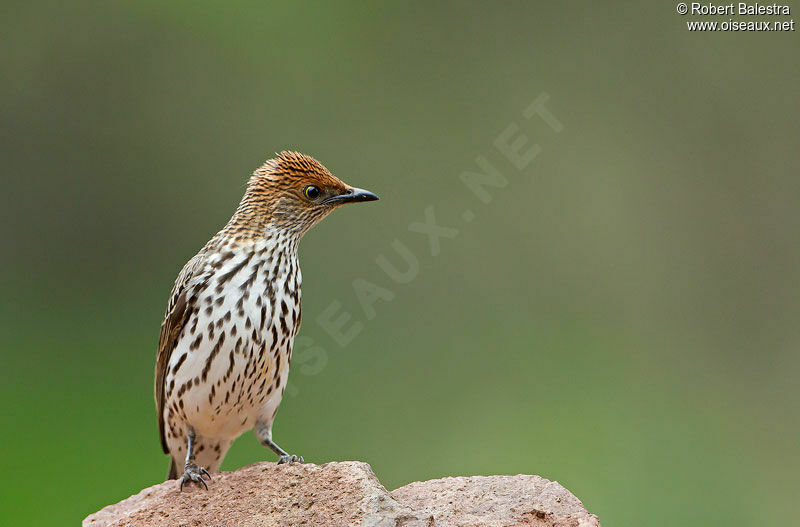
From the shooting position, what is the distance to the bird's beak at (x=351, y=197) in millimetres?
6375

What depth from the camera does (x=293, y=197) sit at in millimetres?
6383

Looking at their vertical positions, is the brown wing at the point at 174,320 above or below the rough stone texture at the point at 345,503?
above

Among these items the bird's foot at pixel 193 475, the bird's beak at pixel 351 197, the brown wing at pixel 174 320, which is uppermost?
the bird's beak at pixel 351 197

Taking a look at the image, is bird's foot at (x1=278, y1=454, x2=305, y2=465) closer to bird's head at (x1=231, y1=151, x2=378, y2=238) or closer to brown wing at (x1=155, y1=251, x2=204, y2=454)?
brown wing at (x1=155, y1=251, x2=204, y2=454)

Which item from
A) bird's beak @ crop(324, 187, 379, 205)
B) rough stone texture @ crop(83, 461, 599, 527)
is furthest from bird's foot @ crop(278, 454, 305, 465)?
bird's beak @ crop(324, 187, 379, 205)

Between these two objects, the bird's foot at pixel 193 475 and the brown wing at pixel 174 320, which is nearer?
the bird's foot at pixel 193 475

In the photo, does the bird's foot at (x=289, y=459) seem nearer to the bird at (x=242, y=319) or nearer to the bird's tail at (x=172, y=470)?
the bird at (x=242, y=319)

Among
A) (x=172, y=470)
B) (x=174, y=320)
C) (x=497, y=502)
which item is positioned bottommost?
(x=172, y=470)

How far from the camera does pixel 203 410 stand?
621 cm

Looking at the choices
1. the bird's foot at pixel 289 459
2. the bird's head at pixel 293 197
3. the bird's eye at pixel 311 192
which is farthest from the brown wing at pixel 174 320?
the bird's foot at pixel 289 459

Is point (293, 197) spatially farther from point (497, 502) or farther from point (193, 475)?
point (497, 502)

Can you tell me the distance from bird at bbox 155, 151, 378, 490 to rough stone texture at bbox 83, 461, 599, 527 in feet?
1.13

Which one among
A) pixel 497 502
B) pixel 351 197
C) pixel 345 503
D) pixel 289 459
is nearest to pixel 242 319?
→ pixel 289 459

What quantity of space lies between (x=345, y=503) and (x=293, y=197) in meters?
2.06
